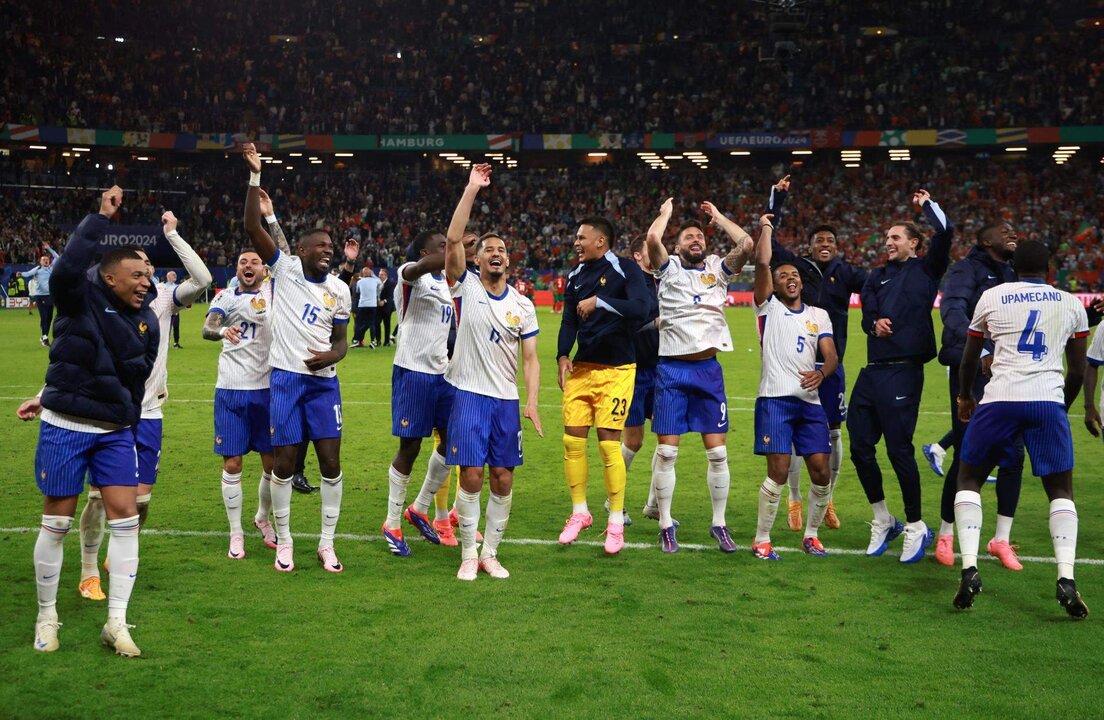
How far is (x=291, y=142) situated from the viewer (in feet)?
174

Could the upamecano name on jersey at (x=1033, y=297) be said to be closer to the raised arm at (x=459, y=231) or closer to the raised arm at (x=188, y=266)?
the raised arm at (x=459, y=231)

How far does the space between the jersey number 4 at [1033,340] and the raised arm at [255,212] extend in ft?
16.7

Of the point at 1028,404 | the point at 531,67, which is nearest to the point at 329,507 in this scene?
the point at 1028,404

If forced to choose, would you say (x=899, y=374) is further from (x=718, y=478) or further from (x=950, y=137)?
(x=950, y=137)

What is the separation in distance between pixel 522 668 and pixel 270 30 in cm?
6048

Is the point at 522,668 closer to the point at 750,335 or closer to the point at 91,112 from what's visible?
the point at 750,335

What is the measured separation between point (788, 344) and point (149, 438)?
470cm

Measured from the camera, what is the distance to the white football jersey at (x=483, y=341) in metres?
7.33

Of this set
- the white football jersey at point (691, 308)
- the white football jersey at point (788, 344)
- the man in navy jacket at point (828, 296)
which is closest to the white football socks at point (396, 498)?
the white football jersey at point (691, 308)

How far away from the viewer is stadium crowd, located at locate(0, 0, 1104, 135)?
51.9 meters

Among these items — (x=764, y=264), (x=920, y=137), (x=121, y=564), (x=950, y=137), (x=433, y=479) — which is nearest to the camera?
(x=121, y=564)

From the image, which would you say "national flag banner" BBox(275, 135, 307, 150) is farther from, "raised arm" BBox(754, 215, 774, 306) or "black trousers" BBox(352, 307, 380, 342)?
"raised arm" BBox(754, 215, 774, 306)

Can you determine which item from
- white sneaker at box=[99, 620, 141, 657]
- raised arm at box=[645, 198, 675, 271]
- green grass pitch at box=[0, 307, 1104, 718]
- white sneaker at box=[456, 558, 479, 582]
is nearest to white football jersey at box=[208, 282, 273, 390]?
green grass pitch at box=[0, 307, 1104, 718]

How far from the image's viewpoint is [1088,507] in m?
9.55
